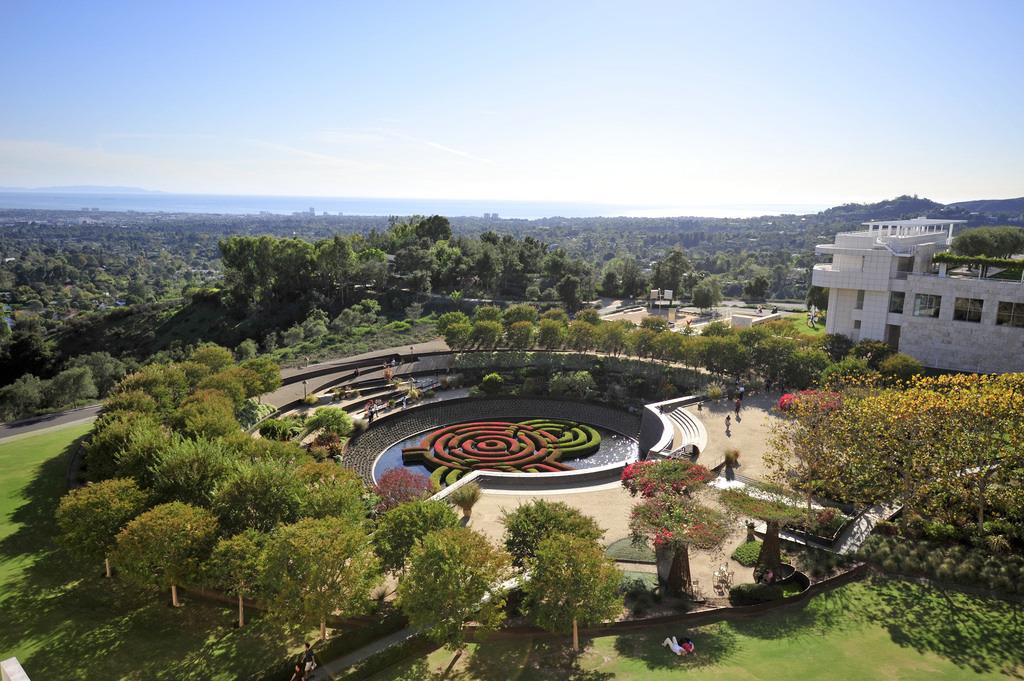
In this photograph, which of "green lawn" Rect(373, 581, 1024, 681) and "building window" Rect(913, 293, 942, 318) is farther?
"building window" Rect(913, 293, 942, 318)

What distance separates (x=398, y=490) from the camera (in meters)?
26.4

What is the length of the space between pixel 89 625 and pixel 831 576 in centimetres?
2689

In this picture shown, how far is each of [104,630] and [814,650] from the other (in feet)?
77.0

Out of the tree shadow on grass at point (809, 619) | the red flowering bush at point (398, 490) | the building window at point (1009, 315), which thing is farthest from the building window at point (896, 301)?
the red flowering bush at point (398, 490)

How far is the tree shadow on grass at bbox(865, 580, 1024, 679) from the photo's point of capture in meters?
17.8

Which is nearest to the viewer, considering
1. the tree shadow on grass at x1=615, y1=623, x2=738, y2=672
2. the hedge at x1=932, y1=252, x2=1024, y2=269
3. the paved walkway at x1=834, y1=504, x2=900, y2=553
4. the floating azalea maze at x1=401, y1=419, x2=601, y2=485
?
the tree shadow on grass at x1=615, y1=623, x2=738, y2=672

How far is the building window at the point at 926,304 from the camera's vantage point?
155ft

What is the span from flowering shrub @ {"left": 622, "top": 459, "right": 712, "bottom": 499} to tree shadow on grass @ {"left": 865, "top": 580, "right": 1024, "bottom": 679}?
705cm

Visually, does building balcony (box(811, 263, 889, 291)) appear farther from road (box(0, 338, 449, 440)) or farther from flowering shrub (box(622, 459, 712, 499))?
road (box(0, 338, 449, 440))

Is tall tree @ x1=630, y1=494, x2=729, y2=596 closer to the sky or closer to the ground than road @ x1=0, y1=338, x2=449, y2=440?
closer to the sky

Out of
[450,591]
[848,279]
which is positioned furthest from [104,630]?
[848,279]

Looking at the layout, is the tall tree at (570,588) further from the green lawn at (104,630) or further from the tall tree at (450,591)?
the green lawn at (104,630)

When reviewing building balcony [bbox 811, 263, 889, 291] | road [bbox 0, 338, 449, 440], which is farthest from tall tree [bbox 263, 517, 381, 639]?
building balcony [bbox 811, 263, 889, 291]

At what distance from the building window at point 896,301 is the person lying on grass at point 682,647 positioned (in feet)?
137
